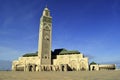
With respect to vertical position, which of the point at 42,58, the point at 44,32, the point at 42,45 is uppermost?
the point at 44,32

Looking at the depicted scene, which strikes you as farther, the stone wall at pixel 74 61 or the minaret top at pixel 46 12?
the minaret top at pixel 46 12

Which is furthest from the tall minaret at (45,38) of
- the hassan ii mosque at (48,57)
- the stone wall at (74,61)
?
the stone wall at (74,61)

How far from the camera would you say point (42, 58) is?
76500 millimetres

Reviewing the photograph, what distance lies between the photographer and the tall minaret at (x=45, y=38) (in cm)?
7710

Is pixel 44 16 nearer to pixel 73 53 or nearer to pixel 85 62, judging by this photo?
pixel 73 53

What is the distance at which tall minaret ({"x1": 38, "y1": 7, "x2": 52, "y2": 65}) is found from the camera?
77.1 meters

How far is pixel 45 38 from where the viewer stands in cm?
8012

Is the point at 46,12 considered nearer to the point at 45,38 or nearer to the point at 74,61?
the point at 45,38

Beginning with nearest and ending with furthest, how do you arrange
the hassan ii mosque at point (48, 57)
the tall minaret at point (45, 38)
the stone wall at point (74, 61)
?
1. the stone wall at point (74, 61)
2. the hassan ii mosque at point (48, 57)
3. the tall minaret at point (45, 38)

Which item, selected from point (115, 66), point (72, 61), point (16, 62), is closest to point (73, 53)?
point (72, 61)

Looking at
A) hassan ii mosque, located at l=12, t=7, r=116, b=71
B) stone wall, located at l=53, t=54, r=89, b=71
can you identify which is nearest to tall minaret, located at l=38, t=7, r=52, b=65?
hassan ii mosque, located at l=12, t=7, r=116, b=71

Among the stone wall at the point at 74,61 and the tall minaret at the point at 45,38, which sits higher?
the tall minaret at the point at 45,38

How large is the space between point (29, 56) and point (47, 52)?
1282 cm

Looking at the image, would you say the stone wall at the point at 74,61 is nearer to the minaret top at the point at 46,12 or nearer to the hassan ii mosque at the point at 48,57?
the hassan ii mosque at the point at 48,57
